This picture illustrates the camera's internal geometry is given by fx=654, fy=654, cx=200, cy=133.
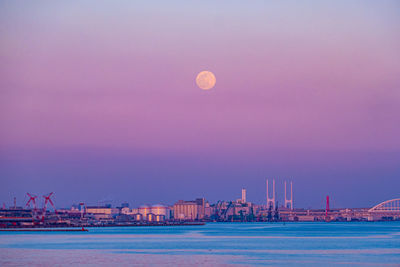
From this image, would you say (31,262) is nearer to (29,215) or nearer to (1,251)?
(1,251)

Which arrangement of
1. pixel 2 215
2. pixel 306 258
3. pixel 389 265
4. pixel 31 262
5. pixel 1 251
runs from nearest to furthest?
pixel 389 265 < pixel 31 262 < pixel 306 258 < pixel 1 251 < pixel 2 215

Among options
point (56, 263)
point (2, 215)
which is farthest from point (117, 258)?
point (2, 215)

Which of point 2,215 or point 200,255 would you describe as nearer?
point 200,255

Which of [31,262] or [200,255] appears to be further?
[200,255]

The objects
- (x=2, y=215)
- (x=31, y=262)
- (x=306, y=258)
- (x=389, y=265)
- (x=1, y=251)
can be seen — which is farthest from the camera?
(x=2, y=215)

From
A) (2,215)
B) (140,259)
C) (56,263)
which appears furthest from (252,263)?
(2,215)

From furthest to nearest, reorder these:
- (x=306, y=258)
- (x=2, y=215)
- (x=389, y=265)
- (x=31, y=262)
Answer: (x=2, y=215)
(x=306, y=258)
(x=31, y=262)
(x=389, y=265)

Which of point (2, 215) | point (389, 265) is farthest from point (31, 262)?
point (2, 215)

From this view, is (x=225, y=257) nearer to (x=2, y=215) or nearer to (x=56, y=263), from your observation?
(x=56, y=263)
